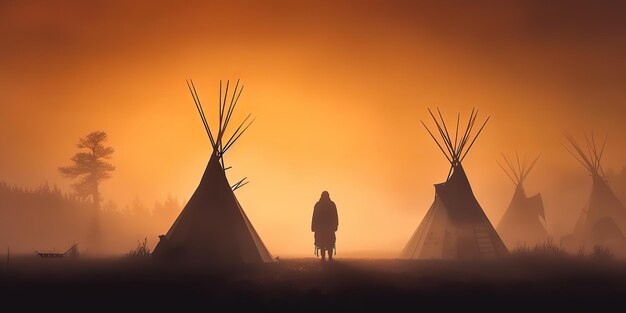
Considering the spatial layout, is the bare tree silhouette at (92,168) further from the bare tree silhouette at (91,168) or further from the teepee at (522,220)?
the teepee at (522,220)

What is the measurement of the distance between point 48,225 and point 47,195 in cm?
290

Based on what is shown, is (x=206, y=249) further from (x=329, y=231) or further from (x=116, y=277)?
(x=116, y=277)

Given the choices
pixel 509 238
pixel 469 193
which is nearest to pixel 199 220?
pixel 469 193

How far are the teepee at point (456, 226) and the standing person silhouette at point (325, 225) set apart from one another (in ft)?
20.2

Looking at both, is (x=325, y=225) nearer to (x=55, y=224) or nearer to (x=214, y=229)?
(x=214, y=229)

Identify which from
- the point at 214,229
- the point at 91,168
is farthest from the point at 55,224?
the point at 214,229

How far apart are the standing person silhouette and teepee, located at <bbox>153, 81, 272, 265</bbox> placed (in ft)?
6.44

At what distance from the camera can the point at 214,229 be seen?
21.4 m

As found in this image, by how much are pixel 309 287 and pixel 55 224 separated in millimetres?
29670

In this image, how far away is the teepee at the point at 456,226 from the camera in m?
25.5

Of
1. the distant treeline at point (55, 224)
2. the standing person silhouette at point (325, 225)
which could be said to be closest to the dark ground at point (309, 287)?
the standing person silhouette at point (325, 225)

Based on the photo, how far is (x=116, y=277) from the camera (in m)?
15.8

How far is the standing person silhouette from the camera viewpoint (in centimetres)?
2100

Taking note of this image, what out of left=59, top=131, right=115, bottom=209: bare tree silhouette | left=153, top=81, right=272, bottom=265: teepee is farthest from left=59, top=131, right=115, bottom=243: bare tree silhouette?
left=153, top=81, right=272, bottom=265: teepee
